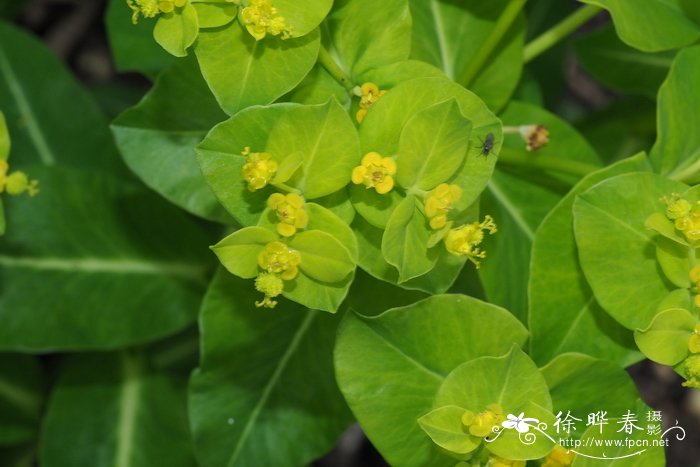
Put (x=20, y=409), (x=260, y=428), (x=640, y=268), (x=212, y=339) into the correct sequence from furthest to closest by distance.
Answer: (x=20, y=409) → (x=260, y=428) → (x=212, y=339) → (x=640, y=268)

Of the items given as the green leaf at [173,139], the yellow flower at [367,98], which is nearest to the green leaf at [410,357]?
the yellow flower at [367,98]

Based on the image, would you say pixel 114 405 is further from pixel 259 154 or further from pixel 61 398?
pixel 259 154

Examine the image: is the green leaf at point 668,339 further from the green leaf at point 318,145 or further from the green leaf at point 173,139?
the green leaf at point 173,139

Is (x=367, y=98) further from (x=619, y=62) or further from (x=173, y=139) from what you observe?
(x=619, y=62)

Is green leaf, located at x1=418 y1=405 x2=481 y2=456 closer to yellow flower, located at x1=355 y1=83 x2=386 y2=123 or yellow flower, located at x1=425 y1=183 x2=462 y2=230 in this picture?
yellow flower, located at x1=425 y1=183 x2=462 y2=230

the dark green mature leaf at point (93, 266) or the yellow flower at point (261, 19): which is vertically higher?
the yellow flower at point (261, 19)

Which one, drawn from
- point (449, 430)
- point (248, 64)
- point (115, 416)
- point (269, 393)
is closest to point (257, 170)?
point (248, 64)

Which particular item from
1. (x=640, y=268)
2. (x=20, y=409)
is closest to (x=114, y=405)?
(x=20, y=409)
